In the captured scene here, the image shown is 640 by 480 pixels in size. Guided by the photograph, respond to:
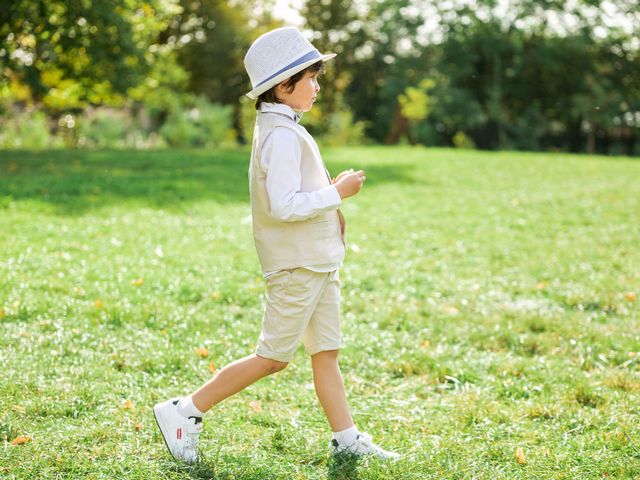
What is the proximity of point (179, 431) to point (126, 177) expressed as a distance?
353 inches

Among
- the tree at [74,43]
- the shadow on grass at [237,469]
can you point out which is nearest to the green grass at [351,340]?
the shadow on grass at [237,469]

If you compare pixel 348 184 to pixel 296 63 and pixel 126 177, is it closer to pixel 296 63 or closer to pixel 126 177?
pixel 296 63

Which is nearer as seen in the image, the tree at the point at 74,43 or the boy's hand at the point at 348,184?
the boy's hand at the point at 348,184

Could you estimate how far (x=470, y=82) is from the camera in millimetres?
29703

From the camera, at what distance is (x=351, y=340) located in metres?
4.72

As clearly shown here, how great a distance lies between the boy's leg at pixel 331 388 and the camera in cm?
310

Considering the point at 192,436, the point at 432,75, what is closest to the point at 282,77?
the point at 192,436

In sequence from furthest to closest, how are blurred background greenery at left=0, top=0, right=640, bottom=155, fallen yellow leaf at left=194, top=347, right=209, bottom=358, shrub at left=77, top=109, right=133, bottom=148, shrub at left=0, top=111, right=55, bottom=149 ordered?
blurred background greenery at left=0, top=0, right=640, bottom=155
shrub at left=77, top=109, right=133, bottom=148
shrub at left=0, top=111, right=55, bottom=149
fallen yellow leaf at left=194, top=347, right=209, bottom=358

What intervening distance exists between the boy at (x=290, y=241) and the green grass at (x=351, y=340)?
201mm

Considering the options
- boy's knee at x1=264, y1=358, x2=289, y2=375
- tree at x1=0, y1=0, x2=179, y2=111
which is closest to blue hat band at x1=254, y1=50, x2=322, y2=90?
boy's knee at x1=264, y1=358, x2=289, y2=375

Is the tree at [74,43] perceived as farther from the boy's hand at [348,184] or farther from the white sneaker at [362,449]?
the white sneaker at [362,449]

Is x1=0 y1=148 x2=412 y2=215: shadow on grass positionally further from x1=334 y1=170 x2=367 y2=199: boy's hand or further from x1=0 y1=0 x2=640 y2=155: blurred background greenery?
x1=0 y1=0 x2=640 y2=155: blurred background greenery

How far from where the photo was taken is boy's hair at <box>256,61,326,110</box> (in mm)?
2880

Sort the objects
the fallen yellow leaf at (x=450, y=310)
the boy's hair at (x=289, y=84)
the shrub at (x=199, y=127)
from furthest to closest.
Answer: the shrub at (x=199, y=127)
the fallen yellow leaf at (x=450, y=310)
the boy's hair at (x=289, y=84)
